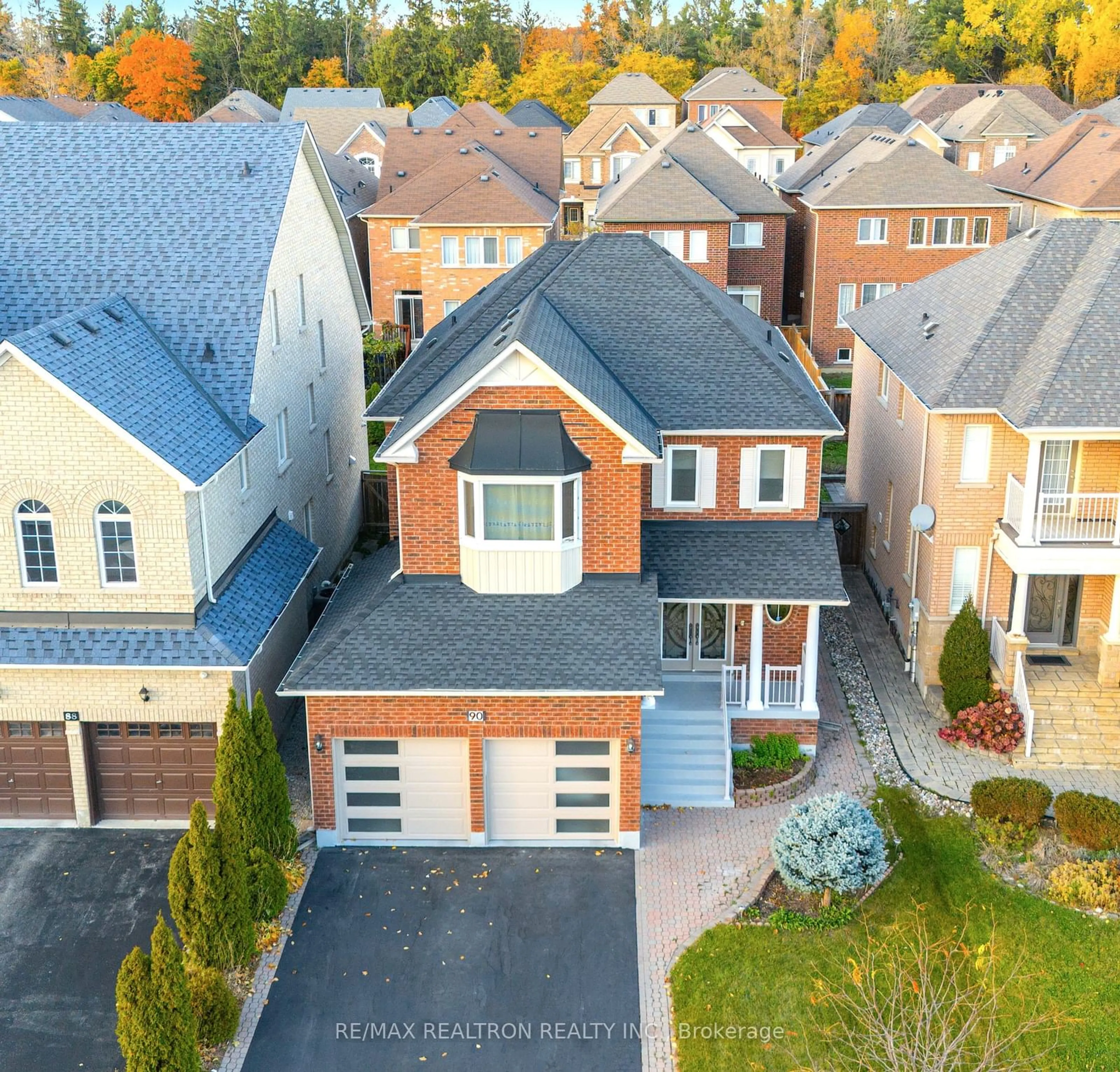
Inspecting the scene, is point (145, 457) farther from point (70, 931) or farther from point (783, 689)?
point (783, 689)

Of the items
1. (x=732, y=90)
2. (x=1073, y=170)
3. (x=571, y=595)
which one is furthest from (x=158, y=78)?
(x=571, y=595)

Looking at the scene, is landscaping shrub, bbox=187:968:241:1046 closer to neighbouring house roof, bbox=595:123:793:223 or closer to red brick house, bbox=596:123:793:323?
red brick house, bbox=596:123:793:323

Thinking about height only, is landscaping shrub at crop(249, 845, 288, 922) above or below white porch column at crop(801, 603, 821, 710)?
below

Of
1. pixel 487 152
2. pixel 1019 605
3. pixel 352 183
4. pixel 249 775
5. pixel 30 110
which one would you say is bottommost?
pixel 249 775

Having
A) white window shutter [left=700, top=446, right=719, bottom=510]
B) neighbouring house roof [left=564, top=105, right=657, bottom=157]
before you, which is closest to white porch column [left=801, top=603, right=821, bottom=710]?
white window shutter [left=700, top=446, right=719, bottom=510]

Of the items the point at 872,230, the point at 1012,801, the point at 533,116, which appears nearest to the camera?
the point at 1012,801

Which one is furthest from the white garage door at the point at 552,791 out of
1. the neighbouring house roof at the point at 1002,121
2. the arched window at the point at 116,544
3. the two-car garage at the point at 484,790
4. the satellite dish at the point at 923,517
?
the neighbouring house roof at the point at 1002,121

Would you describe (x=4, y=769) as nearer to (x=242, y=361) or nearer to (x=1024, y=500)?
(x=242, y=361)
